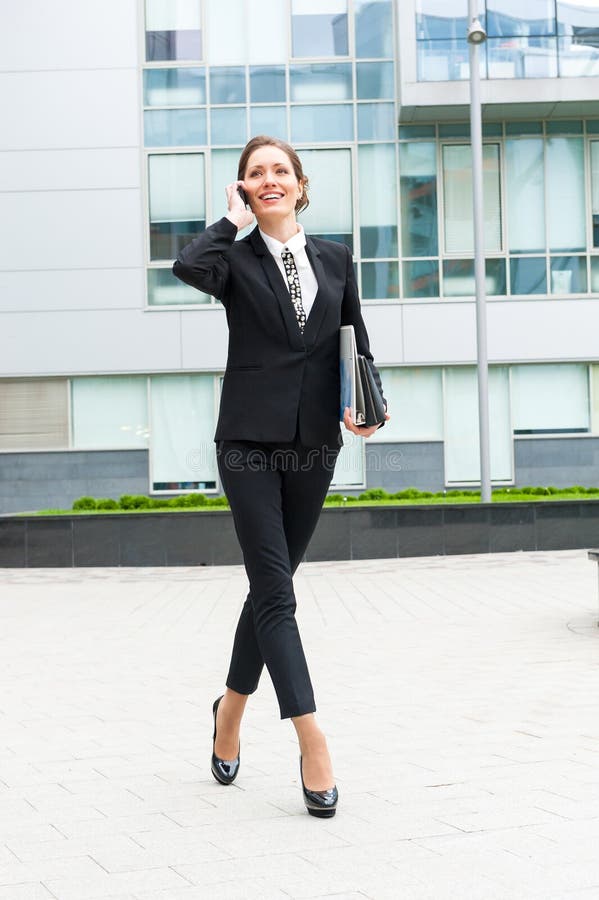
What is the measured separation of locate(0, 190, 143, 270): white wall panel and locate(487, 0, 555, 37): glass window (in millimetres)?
7335

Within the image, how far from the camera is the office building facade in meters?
22.0

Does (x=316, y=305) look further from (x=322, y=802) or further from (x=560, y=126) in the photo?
(x=560, y=126)

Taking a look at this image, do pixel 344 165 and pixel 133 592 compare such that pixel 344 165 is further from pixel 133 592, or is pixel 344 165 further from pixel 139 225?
pixel 133 592

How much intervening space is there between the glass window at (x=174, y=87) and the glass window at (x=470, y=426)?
7.12 metres

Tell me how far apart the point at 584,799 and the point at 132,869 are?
4.88 feet

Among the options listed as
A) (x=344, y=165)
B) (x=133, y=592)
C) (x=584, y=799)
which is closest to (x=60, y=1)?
(x=344, y=165)

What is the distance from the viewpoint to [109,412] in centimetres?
2225

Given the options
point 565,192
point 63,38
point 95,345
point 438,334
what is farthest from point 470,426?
point 63,38

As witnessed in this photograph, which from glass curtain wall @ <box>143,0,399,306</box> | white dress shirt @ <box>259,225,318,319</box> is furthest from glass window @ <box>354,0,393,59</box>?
white dress shirt @ <box>259,225,318,319</box>

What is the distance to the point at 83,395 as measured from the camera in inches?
877

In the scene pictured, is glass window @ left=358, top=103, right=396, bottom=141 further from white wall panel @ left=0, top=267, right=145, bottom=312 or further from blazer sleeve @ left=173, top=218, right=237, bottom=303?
blazer sleeve @ left=173, top=218, right=237, bottom=303

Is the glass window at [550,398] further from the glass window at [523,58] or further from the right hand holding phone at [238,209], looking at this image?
the right hand holding phone at [238,209]

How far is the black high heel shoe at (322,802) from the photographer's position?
3607 millimetres

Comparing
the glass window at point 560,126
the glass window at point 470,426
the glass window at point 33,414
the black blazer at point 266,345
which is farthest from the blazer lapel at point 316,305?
the glass window at point 560,126
